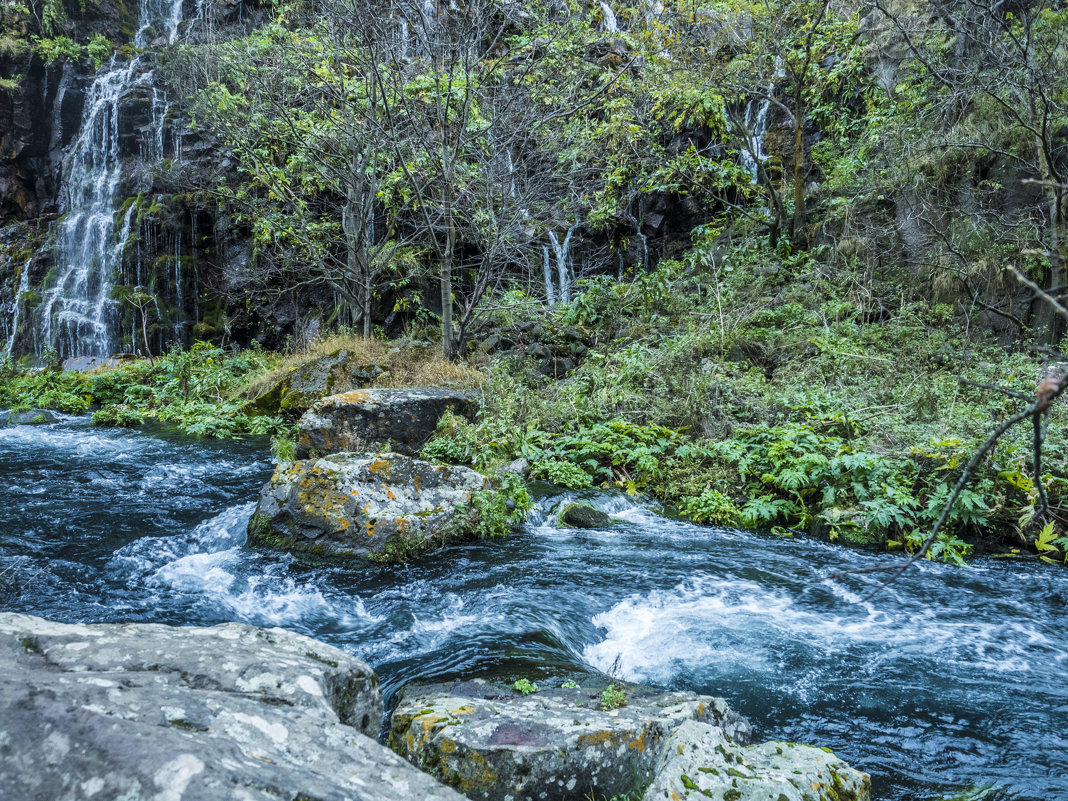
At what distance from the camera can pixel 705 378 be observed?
9.05 metres

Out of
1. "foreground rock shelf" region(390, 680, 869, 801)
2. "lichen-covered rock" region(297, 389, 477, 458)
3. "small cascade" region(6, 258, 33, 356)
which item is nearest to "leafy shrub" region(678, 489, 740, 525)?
"lichen-covered rock" region(297, 389, 477, 458)

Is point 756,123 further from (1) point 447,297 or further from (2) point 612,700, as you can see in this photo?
(2) point 612,700

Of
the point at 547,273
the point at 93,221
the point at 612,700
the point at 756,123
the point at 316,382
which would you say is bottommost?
the point at 612,700

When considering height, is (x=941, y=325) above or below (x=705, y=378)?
above

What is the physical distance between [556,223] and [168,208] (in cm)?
1311

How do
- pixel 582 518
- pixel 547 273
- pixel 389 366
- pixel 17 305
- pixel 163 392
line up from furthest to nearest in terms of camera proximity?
pixel 17 305 < pixel 547 273 < pixel 163 392 < pixel 389 366 < pixel 582 518

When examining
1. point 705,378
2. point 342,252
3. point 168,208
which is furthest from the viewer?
point 168,208

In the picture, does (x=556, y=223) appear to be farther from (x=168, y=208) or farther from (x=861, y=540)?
(x=168, y=208)

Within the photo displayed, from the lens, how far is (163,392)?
13641 millimetres

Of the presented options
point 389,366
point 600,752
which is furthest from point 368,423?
point 600,752

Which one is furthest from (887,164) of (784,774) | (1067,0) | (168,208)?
(168,208)

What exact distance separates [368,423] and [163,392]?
337 inches

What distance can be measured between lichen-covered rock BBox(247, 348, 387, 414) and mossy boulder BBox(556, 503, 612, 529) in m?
5.39

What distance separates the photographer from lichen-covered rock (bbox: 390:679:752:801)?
2.47 m
